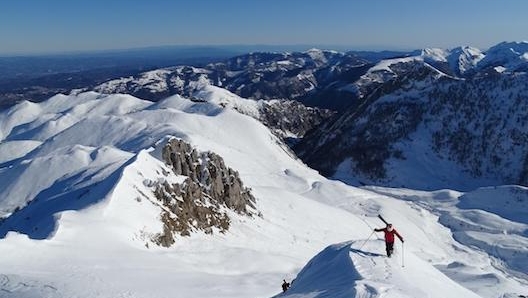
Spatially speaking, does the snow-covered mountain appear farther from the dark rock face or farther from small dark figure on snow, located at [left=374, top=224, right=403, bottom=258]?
small dark figure on snow, located at [left=374, top=224, right=403, bottom=258]

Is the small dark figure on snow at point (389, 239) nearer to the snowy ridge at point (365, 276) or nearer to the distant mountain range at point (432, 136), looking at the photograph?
the snowy ridge at point (365, 276)

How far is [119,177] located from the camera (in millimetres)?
39312

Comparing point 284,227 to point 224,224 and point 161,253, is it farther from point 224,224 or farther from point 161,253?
point 161,253

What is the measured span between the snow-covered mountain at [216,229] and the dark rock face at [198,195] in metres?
0.14

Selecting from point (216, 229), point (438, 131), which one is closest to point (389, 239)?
point (216, 229)

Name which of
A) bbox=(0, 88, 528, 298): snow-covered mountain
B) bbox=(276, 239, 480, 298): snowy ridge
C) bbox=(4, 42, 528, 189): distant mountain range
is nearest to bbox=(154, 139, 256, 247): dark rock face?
bbox=(0, 88, 528, 298): snow-covered mountain

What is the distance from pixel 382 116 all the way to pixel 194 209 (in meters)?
113

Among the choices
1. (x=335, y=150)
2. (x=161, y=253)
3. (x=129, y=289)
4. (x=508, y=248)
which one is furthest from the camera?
(x=335, y=150)

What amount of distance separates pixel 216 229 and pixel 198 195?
480 cm

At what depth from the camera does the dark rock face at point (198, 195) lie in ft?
131

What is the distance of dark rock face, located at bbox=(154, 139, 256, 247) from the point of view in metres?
40.1

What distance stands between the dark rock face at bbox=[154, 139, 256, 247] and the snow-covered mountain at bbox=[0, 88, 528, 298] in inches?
5.4

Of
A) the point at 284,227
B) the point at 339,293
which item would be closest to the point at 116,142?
the point at 284,227

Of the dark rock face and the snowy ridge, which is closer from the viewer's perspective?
the snowy ridge
